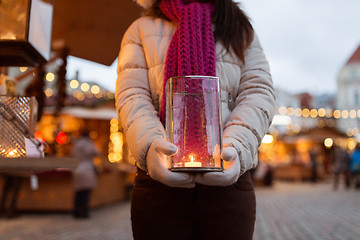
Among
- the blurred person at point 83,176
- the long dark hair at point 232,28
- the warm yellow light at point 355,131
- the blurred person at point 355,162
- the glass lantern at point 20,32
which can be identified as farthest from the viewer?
the warm yellow light at point 355,131

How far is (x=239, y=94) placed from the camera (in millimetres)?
1440

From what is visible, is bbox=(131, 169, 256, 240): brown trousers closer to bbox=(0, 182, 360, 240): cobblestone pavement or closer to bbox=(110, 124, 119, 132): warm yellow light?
bbox=(0, 182, 360, 240): cobblestone pavement

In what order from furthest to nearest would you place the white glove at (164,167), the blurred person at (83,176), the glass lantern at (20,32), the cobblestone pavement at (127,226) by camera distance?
the blurred person at (83,176), the cobblestone pavement at (127,226), the glass lantern at (20,32), the white glove at (164,167)

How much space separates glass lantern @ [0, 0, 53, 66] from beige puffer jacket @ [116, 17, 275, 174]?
17.9 inches

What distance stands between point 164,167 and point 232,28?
0.71 meters

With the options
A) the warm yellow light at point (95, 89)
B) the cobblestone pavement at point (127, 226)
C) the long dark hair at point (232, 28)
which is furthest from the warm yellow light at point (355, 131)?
the long dark hair at point (232, 28)

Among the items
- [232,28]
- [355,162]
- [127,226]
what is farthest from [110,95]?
[232,28]

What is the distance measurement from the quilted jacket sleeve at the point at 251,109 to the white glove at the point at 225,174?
0.07 metres

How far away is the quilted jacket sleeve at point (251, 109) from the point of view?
120 centimetres

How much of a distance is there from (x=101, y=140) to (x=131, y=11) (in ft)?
37.8

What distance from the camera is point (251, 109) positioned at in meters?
1.31

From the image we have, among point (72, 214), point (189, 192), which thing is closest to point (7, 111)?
point (189, 192)

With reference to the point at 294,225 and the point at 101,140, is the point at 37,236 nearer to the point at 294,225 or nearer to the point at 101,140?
the point at 294,225

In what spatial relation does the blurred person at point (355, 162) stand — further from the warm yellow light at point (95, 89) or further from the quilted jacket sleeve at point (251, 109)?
the quilted jacket sleeve at point (251, 109)
